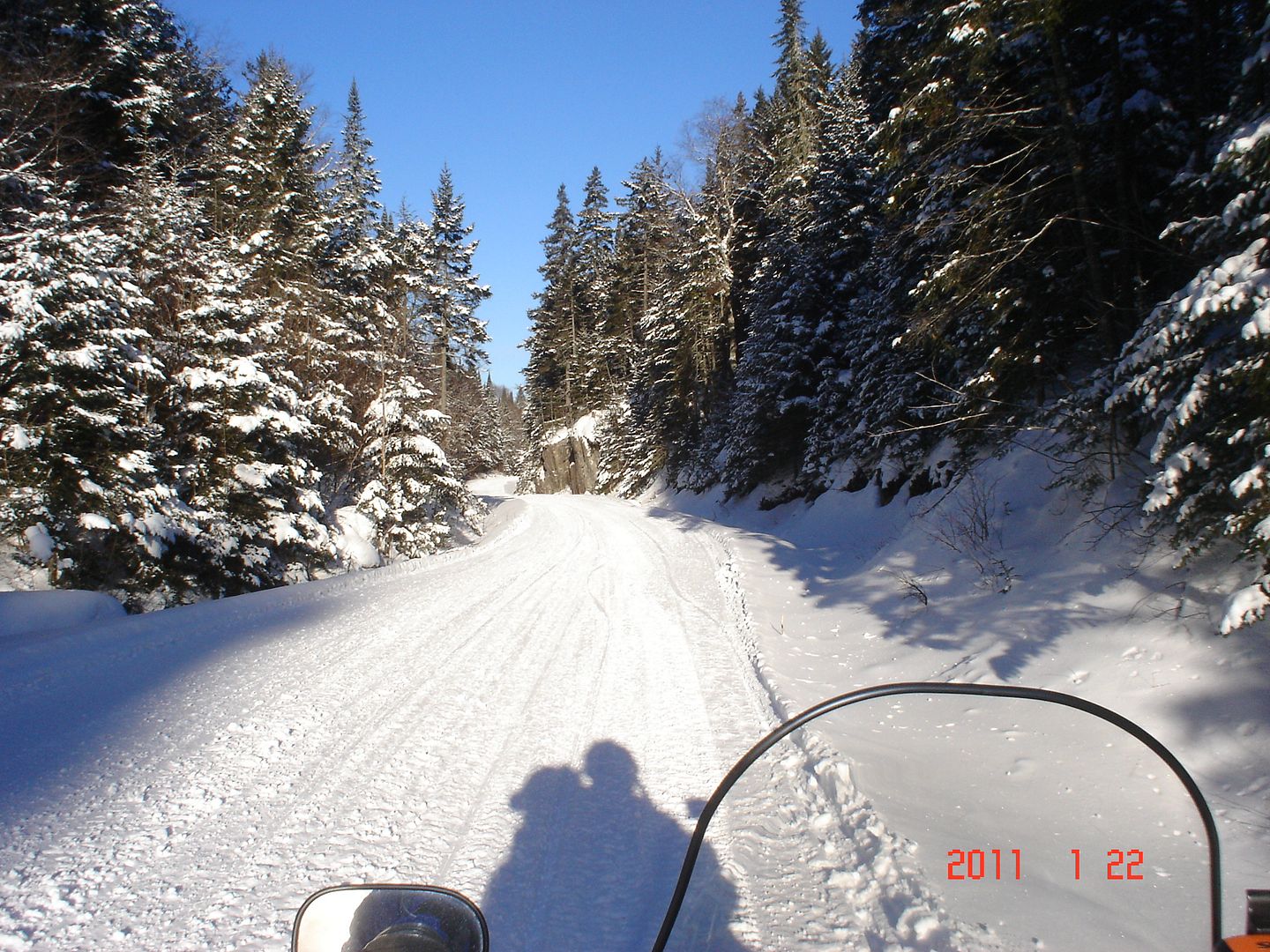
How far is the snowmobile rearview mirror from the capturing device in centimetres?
162

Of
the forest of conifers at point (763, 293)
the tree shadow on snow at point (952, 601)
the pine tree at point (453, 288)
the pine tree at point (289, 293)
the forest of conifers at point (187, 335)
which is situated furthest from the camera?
the pine tree at point (453, 288)

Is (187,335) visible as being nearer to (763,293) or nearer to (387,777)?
(387,777)

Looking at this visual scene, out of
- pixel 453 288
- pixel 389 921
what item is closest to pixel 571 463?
pixel 453 288

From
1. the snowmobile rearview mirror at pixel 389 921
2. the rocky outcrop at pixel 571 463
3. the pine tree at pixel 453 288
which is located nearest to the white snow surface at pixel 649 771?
the snowmobile rearview mirror at pixel 389 921

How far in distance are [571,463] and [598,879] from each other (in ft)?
147

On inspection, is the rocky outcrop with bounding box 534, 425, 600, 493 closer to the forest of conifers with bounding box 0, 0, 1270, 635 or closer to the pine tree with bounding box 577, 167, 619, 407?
the pine tree with bounding box 577, 167, 619, 407

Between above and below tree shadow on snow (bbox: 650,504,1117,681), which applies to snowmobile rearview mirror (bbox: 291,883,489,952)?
above

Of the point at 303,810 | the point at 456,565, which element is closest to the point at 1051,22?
the point at 303,810

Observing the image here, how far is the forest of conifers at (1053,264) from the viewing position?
4.19m

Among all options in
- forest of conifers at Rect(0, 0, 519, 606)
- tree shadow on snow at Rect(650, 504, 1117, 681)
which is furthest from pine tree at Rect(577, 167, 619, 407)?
tree shadow on snow at Rect(650, 504, 1117, 681)

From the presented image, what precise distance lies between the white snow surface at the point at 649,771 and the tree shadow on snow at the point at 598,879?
2cm

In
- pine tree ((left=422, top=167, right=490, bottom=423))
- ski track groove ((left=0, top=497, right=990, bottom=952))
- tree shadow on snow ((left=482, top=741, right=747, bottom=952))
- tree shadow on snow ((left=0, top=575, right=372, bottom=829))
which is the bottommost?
tree shadow on snow ((left=482, top=741, right=747, bottom=952))

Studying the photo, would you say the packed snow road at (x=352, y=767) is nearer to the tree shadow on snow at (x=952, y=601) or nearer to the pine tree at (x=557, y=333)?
the tree shadow on snow at (x=952, y=601)

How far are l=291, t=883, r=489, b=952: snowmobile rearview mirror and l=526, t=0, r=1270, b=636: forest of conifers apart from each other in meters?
4.27
